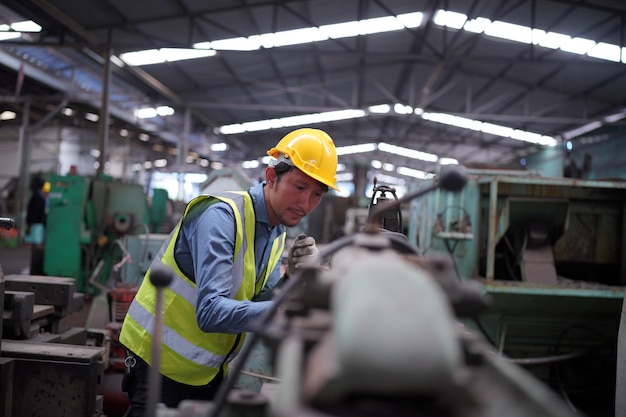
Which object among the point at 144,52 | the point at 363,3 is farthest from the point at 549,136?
the point at 144,52

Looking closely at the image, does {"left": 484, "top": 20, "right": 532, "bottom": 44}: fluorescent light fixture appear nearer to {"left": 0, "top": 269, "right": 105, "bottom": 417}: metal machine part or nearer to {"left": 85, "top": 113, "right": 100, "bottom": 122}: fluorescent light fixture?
{"left": 0, "top": 269, "right": 105, "bottom": 417}: metal machine part

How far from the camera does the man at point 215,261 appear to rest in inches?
54.7

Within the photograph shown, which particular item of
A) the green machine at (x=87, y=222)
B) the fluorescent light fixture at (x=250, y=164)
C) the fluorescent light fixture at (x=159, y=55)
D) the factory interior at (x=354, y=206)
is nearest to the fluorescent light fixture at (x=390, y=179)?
the factory interior at (x=354, y=206)

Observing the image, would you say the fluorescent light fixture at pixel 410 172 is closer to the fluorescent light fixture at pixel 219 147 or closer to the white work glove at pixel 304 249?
the fluorescent light fixture at pixel 219 147

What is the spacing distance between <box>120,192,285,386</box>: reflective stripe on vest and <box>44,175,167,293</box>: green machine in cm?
396

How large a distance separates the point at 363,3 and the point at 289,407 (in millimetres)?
7214

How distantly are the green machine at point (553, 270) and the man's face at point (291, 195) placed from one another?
1.90 metres

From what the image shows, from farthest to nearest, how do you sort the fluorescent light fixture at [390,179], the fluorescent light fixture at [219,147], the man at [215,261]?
1. the fluorescent light fixture at [390,179]
2. the fluorescent light fixture at [219,147]
3. the man at [215,261]

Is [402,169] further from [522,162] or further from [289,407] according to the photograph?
[289,407]

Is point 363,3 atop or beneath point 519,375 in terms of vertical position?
atop

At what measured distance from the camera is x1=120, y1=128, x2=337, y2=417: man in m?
1.39

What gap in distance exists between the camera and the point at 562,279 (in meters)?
3.27

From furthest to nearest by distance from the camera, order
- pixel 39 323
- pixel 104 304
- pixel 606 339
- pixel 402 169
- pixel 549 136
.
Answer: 1. pixel 402 169
2. pixel 549 136
3. pixel 104 304
4. pixel 606 339
5. pixel 39 323

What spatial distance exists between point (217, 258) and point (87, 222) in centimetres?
484
